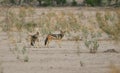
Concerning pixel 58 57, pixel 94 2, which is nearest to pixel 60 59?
pixel 58 57

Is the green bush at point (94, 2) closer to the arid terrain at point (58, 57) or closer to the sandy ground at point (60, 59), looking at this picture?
the arid terrain at point (58, 57)


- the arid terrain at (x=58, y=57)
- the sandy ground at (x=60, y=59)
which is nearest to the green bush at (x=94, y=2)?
the arid terrain at (x=58, y=57)

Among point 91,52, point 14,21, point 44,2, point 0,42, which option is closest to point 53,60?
point 91,52

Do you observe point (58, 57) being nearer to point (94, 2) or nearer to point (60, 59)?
point (60, 59)

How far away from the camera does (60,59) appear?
1659 cm

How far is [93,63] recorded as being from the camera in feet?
51.3

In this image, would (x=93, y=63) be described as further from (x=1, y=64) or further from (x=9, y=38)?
(x=9, y=38)

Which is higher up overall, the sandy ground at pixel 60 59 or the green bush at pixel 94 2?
the sandy ground at pixel 60 59

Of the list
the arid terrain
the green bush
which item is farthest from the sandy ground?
the green bush

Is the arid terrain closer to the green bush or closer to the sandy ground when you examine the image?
the sandy ground

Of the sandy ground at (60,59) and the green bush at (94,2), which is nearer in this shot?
the sandy ground at (60,59)

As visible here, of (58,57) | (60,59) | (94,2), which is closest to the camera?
(60,59)

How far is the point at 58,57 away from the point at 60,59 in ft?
1.40

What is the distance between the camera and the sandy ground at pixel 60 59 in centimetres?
1459
